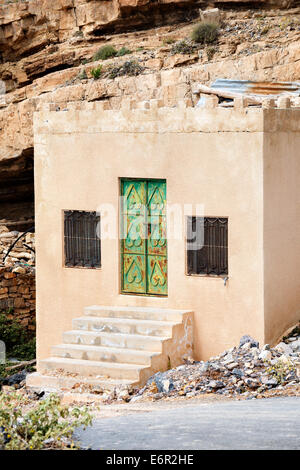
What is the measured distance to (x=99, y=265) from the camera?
46.2 ft

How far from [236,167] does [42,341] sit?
4231mm

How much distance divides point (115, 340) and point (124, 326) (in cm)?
30

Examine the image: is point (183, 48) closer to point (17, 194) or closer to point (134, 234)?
point (17, 194)

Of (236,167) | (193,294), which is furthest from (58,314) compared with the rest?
(236,167)

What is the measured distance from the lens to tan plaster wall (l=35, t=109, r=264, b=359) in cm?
1289

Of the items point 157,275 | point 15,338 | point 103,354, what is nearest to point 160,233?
point 157,275

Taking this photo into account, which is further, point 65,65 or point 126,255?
point 65,65

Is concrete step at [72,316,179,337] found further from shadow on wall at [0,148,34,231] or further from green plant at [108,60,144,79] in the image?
shadow on wall at [0,148,34,231]

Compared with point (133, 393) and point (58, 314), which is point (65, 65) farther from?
point (133, 393)

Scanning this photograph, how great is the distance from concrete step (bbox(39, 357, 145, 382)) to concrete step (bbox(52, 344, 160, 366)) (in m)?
0.07

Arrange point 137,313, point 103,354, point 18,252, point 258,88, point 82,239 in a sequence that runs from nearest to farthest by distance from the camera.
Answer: point 103,354, point 137,313, point 82,239, point 258,88, point 18,252

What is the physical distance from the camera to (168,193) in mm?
13430

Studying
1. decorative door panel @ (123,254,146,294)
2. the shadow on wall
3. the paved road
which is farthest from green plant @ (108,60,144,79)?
the paved road

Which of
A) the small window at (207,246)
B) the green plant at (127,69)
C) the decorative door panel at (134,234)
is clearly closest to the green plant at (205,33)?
the green plant at (127,69)
